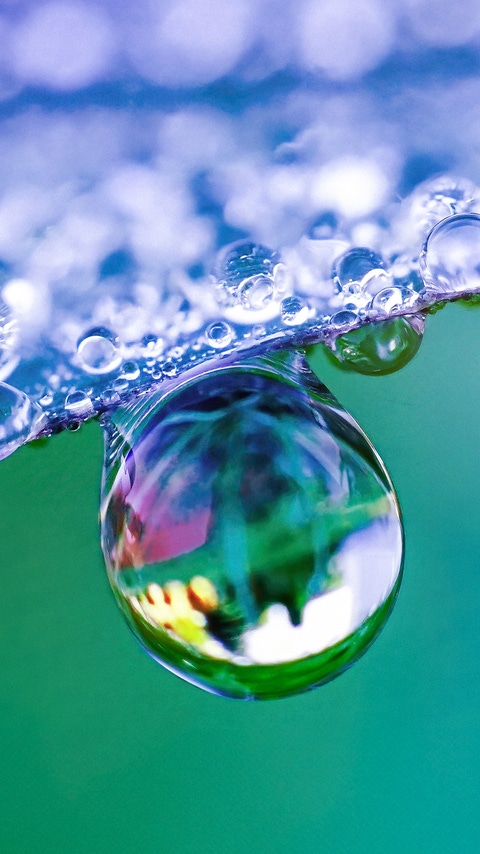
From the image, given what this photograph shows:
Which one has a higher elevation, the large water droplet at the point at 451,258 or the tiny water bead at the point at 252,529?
the large water droplet at the point at 451,258

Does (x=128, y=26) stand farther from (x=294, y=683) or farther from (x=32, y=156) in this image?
(x=294, y=683)

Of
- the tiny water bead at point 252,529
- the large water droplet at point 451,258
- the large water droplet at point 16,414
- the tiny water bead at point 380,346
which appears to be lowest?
the tiny water bead at point 252,529
